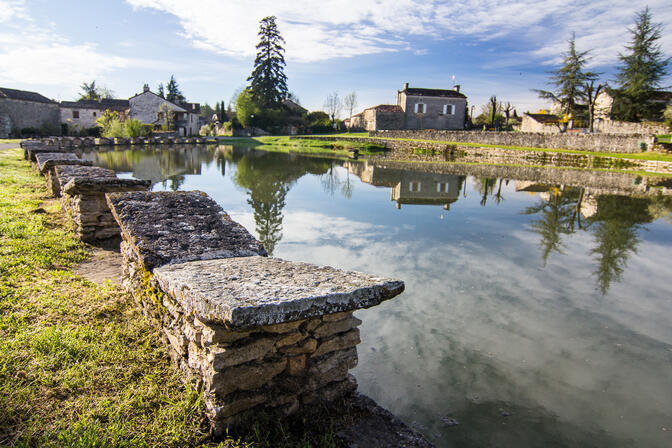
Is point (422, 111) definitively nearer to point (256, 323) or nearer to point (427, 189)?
point (427, 189)

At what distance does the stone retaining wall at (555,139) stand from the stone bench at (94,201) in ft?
120

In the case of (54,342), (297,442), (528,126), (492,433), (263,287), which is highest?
(528,126)

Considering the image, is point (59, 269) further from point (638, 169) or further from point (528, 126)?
point (528, 126)

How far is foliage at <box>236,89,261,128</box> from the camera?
5950 cm

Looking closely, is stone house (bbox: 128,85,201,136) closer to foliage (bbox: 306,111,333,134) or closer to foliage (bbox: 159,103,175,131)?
foliage (bbox: 159,103,175,131)

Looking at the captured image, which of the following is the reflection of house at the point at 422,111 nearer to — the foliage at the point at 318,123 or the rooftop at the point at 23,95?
the foliage at the point at 318,123

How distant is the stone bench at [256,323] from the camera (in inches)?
77.3

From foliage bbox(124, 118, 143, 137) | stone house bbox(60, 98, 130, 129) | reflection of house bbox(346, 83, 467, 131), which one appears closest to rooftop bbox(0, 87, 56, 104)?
stone house bbox(60, 98, 130, 129)

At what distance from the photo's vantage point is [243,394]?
2.19m

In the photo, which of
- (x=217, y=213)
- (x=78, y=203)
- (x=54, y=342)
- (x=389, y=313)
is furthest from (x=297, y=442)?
(x=78, y=203)

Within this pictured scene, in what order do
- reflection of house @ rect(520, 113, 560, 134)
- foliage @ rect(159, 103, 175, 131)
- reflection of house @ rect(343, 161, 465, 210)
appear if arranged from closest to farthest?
1. reflection of house @ rect(343, 161, 465, 210)
2. reflection of house @ rect(520, 113, 560, 134)
3. foliage @ rect(159, 103, 175, 131)

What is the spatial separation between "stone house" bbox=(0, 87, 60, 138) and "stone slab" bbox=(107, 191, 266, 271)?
5134 centimetres

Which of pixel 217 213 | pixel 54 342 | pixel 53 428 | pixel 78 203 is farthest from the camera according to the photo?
pixel 78 203

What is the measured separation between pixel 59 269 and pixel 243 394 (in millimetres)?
3527
